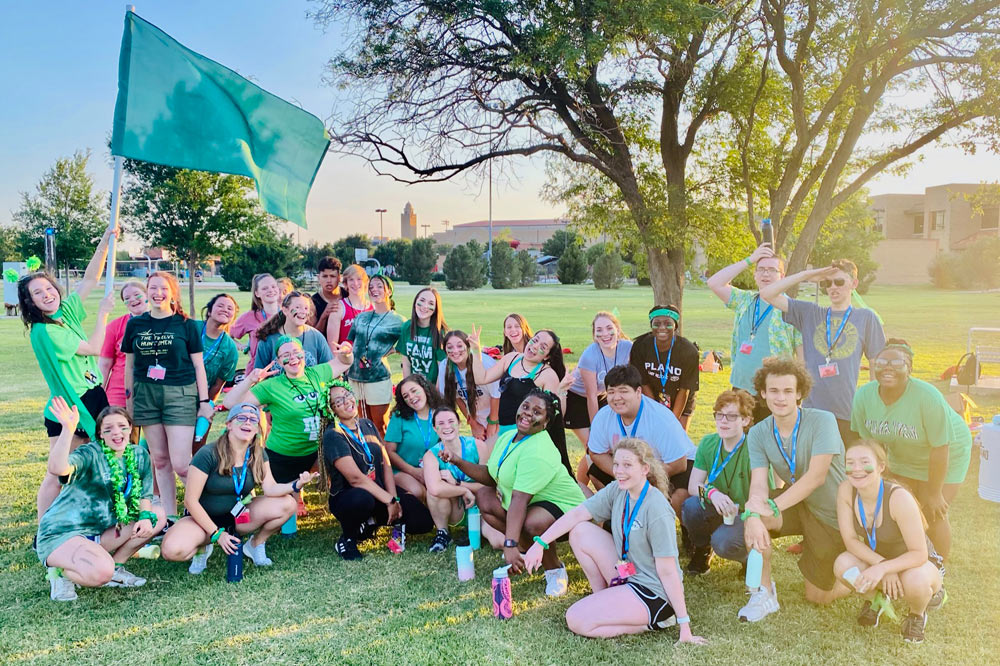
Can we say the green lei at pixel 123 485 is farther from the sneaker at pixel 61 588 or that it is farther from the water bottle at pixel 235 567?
the water bottle at pixel 235 567

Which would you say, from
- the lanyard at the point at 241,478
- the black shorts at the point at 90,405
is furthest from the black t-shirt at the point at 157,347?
the lanyard at the point at 241,478

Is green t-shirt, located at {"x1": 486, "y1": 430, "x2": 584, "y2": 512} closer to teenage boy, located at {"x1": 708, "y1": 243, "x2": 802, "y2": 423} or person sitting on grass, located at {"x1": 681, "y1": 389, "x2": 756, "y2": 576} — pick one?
person sitting on grass, located at {"x1": 681, "y1": 389, "x2": 756, "y2": 576}

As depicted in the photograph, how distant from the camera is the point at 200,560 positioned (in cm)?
462

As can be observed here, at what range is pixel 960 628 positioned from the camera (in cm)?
374

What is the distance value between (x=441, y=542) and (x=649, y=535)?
1.83 m

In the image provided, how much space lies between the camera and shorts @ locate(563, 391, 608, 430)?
19.5ft

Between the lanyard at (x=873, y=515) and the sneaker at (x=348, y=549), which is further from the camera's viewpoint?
the sneaker at (x=348, y=549)

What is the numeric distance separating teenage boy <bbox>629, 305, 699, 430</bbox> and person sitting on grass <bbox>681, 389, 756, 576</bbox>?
1124 millimetres

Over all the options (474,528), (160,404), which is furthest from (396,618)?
(160,404)

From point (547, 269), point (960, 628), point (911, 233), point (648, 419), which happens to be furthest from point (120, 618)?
point (911, 233)

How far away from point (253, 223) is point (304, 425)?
66.9 feet

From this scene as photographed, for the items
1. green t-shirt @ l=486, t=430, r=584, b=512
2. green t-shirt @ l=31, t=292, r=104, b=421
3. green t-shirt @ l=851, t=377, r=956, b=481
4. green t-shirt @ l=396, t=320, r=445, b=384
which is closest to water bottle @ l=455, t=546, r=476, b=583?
green t-shirt @ l=486, t=430, r=584, b=512

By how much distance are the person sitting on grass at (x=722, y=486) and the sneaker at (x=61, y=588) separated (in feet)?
12.4

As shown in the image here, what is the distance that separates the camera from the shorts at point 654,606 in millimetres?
3629
